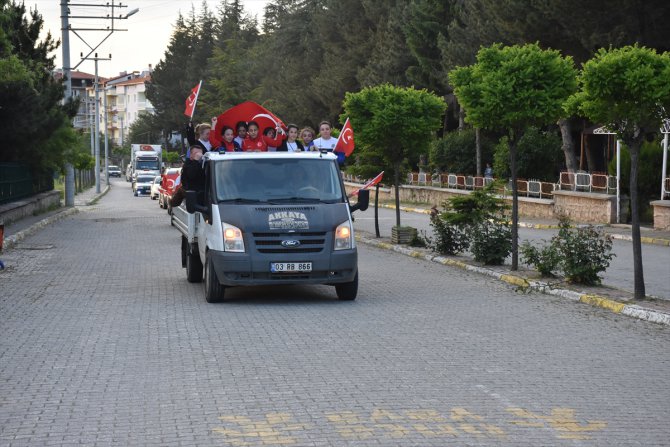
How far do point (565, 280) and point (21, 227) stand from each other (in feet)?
61.4

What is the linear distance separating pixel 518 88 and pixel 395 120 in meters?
8.33

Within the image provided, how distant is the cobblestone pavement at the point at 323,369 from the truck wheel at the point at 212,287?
0.59ft

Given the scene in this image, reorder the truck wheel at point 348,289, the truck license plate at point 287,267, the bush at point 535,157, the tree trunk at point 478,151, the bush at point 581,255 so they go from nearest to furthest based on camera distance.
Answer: the truck license plate at point 287,267 → the truck wheel at point 348,289 → the bush at point 581,255 → the bush at point 535,157 → the tree trunk at point 478,151

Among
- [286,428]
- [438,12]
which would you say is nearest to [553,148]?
[438,12]

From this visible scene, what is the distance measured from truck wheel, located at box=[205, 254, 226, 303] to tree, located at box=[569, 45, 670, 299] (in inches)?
214

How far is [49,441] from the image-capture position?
6.58 m

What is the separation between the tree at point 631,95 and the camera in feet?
43.8

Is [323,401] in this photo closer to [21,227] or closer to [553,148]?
[21,227]

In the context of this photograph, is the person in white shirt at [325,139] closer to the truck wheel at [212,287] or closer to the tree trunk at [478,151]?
the truck wheel at [212,287]

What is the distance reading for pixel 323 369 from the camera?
8.92 m

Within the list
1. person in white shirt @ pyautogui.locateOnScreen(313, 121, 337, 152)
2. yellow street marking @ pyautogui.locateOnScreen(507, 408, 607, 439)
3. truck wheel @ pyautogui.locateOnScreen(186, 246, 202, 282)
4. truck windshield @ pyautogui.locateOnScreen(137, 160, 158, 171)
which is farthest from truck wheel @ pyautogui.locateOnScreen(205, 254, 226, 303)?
truck windshield @ pyautogui.locateOnScreen(137, 160, 158, 171)

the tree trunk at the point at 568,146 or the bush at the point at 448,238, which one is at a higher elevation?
the tree trunk at the point at 568,146

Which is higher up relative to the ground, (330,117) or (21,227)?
(330,117)

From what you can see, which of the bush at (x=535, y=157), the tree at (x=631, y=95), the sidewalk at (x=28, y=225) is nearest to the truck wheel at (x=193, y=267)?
the tree at (x=631, y=95)
